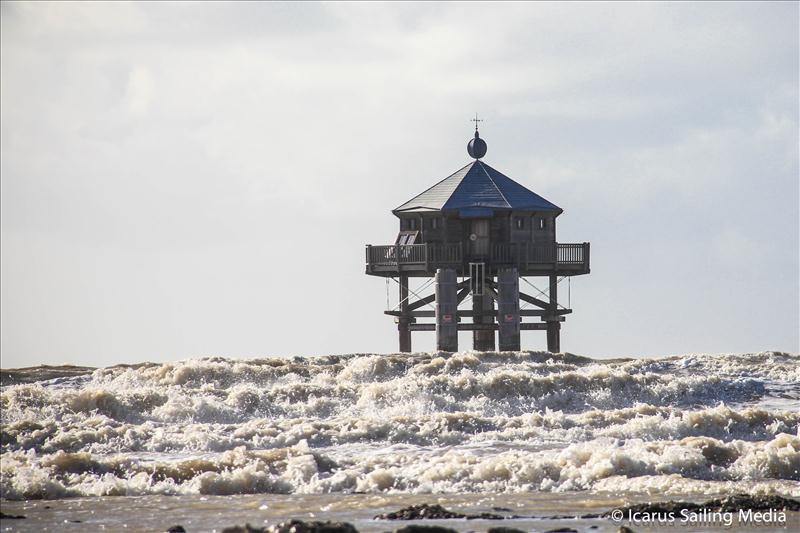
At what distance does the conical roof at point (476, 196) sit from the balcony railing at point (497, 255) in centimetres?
116

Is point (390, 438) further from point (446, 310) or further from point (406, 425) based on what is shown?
point (446, 310)

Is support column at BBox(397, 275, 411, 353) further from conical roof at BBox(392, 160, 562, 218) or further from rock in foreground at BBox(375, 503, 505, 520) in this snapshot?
rock in foreground at BBox(375, 503, 505, 520)

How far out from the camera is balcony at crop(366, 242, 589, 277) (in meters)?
44.5

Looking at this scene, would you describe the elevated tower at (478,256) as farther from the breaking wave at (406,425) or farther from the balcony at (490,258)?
the breaking wave at (406,425)

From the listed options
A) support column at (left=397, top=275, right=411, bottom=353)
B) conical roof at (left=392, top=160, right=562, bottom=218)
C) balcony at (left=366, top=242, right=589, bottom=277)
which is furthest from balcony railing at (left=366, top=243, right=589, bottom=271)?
support column at (left=397, top=275, right=411, bottom=353)

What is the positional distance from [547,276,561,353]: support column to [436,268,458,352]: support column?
11.5 ft

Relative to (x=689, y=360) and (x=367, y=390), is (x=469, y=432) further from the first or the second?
(x=689, y=360)

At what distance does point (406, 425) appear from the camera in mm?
30656

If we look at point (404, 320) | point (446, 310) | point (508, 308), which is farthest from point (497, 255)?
point (404, 320)

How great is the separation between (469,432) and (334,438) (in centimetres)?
306

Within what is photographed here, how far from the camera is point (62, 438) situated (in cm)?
2930

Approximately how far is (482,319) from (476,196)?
4177 mm

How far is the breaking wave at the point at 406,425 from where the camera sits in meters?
25.5

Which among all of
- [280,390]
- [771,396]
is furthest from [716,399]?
[280,390]
